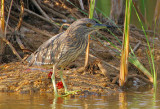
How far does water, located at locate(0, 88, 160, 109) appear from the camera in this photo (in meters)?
5.09

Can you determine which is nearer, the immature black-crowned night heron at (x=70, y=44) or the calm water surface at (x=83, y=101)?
the calm water surface at (x=83, y=101)

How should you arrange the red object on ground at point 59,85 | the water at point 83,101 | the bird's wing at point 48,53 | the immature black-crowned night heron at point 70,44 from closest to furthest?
1. the water at point 83,101
2. the immature black-crowned night heron at point 70,44
3. the bird's wing at point 48,53
4. the red object on ground at point 59,85

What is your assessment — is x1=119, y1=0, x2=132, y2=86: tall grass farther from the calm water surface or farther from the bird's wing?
the bird's wing

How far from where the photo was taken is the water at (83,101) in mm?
5086

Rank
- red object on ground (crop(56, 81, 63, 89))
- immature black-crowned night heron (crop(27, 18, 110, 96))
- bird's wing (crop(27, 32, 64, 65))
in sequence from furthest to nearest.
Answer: red object on ground (crop(56, 81, 63, 89)), bird's wing (crop(27, 32, 64, 65)), immature black-crowned night heron (crop(27, 18, 110, 96))

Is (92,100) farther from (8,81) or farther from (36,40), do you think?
(36,40)

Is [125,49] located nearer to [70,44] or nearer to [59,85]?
[70,44]

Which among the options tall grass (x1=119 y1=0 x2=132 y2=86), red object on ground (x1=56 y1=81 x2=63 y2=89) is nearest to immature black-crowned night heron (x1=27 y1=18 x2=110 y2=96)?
red object on ground (x1=56 y1=81 x2=63 y2=89)

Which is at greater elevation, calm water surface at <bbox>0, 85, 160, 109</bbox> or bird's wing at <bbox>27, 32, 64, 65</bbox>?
bird's wing at <bbox>27, 32, 64, 65</bbox>

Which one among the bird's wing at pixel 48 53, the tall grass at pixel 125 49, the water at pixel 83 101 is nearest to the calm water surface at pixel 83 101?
the water at pixel 83 101

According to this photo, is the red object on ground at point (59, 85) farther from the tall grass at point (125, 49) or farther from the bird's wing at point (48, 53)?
the tall grass at point (125, 49)

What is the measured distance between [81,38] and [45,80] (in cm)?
123

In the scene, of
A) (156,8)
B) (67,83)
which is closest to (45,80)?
(67,83)

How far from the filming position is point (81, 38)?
6262 millimetres
